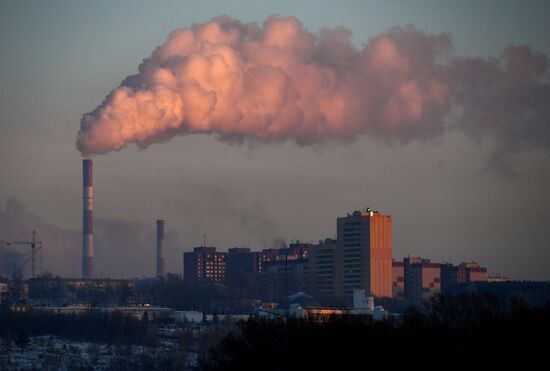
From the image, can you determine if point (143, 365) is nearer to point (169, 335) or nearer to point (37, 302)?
point (169, 335)

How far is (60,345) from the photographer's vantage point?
66.0m

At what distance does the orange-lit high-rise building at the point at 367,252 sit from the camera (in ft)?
371

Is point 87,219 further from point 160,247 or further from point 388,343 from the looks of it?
point 388,343

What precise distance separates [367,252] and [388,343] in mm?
73108

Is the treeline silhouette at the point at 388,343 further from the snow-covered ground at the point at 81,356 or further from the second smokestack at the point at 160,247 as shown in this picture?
the second smokestack at the point at 160,247

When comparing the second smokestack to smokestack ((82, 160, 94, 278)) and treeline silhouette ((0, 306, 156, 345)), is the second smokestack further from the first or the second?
treeline silhouette ((0, 306, 156, 345))

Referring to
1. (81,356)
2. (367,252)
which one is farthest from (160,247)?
(81,356)

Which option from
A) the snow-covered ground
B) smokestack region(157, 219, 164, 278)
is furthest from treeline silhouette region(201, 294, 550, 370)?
smokestack region(157, 219, 164, 278)

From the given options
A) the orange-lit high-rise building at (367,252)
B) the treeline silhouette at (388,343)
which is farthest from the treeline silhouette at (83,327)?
the orange-lit high-rise building at (367,252)

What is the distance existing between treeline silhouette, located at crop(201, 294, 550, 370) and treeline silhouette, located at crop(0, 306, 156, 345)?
23799 millimetres

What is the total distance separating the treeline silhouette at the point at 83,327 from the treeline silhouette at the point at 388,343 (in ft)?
78.1

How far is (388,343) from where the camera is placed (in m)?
40.4

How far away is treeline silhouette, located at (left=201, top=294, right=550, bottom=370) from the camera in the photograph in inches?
1497

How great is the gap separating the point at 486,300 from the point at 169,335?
2377 cm
